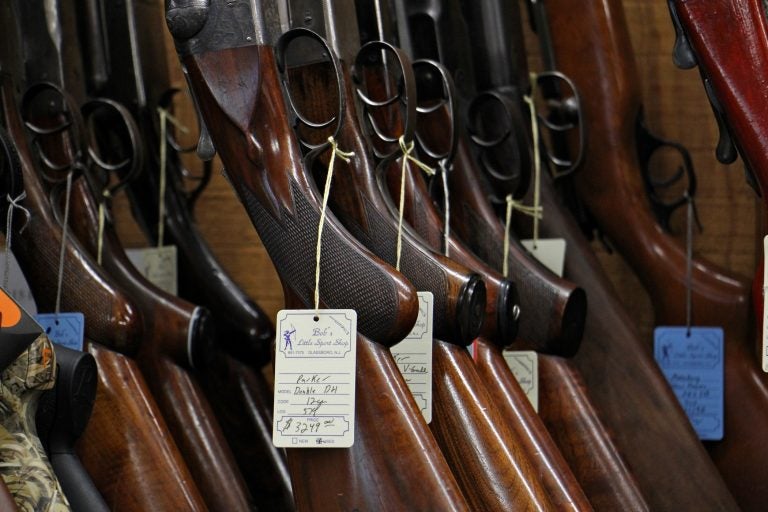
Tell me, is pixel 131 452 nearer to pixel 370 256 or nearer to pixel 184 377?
pixel 184 377

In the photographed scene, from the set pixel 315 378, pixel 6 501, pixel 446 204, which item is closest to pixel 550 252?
pixel 446 204

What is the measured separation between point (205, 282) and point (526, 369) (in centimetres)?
54

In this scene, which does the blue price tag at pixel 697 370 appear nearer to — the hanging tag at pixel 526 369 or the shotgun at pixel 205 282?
the hanging tag at pixel 526 369

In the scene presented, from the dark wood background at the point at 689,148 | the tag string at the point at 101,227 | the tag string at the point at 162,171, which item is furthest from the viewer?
the dark wood background at the point at 689,148

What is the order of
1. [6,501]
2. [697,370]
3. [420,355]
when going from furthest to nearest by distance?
[697,370], [420,355], [6,501]

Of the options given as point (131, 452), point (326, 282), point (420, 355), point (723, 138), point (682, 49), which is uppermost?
point (682, 49)

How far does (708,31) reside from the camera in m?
1.60

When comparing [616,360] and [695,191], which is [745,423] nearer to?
[616,360]

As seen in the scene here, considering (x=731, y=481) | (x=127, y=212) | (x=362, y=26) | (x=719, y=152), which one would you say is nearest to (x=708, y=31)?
(x=719, y=152)

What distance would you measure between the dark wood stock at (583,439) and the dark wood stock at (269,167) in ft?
1.58

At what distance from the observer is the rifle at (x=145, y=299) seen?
1.75 meters

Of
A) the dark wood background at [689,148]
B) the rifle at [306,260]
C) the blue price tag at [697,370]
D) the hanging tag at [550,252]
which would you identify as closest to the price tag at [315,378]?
the rifle at [306,260]

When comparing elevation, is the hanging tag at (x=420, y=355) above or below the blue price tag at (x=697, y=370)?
above

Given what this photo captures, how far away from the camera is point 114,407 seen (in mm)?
1599
